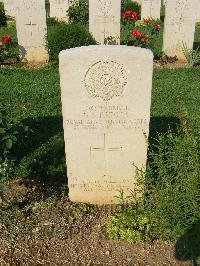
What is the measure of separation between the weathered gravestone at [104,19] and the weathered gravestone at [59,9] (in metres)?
6.10

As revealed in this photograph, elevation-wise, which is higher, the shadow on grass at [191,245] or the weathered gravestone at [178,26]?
the weathered gravestone at [178,26]

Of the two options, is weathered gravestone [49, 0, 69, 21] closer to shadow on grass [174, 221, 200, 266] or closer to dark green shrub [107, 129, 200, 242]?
dark green shrub [107, 129, 200, 242]

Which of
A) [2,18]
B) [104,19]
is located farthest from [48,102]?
[2,18]

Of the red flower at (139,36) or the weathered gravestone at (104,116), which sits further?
the red flower at (139,36)


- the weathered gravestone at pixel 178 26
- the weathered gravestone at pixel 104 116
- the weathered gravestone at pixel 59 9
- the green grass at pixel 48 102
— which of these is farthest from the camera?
the weathered gravestone at pixel 59 9

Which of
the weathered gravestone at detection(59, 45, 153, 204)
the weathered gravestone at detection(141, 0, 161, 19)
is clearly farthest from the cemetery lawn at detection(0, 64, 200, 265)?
the weathered gravestone at detection(141, 0, 161, 19)

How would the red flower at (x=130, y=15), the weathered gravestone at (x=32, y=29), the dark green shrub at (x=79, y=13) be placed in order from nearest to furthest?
the weathered gravestone at (x=32, y=29)
the red flower at (x=130, y=15)
the dark green shrub at (x=79, y=13)

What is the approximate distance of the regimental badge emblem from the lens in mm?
3510

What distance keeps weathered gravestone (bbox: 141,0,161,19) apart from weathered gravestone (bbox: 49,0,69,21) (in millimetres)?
3183

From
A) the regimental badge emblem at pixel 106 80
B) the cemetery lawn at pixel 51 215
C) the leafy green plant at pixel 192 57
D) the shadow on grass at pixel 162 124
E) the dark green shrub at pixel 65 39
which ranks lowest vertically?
the cemetery lawn at pixel 51 215

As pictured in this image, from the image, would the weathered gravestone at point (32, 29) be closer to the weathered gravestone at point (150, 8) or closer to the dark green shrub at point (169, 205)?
the weathered gravestone at point (150, 8)

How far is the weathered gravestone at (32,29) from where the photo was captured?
9445 mm

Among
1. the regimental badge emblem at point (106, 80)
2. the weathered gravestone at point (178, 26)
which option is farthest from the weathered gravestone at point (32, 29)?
the regimental badge emblem at point (106, 80)

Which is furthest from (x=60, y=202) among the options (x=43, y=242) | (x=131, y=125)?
(x=131, y=125)
